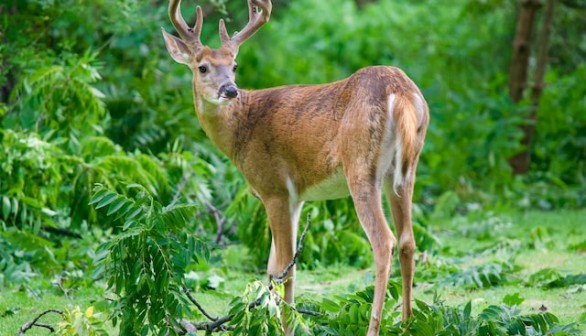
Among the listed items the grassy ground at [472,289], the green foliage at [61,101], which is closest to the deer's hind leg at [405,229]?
the grassy ground at [472,289]

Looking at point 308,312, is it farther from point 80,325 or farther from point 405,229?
point 80,325

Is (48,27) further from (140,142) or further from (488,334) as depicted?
(488,334)

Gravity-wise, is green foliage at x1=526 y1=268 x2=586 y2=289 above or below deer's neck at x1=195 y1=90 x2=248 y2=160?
below

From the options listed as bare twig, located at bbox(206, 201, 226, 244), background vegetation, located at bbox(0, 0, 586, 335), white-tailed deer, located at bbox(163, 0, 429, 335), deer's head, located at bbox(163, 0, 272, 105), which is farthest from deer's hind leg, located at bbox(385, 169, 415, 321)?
bare twig, located at bbox(206, 201, 226, 244)

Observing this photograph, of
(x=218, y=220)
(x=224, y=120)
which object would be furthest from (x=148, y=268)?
(x=218, y=220)

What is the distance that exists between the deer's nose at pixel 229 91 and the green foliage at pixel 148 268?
1.42 m

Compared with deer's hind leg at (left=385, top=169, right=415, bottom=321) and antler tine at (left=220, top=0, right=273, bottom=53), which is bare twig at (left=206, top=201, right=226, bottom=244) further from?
deer's hind leg at (left=385, top=169, right=415, bottom=321)

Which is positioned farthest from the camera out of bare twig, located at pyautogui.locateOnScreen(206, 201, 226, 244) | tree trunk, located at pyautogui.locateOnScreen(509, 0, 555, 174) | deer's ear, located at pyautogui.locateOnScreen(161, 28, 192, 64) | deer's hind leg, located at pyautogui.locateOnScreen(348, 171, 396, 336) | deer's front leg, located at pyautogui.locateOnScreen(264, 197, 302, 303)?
tree trunk, located at pyautogui.locateOnScreen(509, 0, 555, 174)

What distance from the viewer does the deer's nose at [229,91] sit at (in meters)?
6.50

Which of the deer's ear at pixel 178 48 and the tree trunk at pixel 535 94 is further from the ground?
the deer's ear at pixel 178 48

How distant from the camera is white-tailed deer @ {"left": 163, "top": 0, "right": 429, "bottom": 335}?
5703 mm

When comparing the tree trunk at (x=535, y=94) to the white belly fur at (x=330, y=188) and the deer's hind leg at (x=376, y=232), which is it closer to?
the white belly fur at (x=330, y=188)

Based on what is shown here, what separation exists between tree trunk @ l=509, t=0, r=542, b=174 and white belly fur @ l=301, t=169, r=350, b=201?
19.8ft

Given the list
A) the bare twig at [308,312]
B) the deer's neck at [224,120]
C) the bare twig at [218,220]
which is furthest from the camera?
the bare twig at [218,220]
